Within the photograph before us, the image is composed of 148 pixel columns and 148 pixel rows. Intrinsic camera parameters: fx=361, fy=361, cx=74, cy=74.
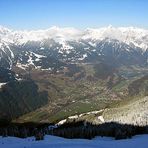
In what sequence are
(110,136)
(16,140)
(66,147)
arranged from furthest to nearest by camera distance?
(110,136) → (16,140) → (66,147)

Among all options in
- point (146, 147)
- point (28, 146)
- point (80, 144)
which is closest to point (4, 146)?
point (28, 146)

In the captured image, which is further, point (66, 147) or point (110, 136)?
point (110, 136)

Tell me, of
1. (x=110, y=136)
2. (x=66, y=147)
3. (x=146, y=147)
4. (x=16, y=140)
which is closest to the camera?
(x=66, y=147)

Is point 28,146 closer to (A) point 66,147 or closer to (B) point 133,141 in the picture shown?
(A) point 66,147

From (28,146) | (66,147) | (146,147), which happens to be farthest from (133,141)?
(28,146)

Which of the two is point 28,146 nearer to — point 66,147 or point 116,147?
point 66,147

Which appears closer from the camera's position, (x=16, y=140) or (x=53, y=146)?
(x=53, y=146)

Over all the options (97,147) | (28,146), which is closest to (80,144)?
(97,147)

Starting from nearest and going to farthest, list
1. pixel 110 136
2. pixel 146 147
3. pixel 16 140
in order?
1. pixel 146 147
2. pixel 16 140
3. pixel 110 136
